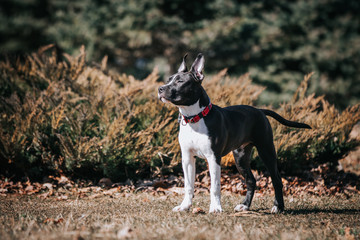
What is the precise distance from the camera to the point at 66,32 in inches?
597

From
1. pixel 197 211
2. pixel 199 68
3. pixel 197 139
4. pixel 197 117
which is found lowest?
pixel 197 211

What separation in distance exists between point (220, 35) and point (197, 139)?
36.0 ft

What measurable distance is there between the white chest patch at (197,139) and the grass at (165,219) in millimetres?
702

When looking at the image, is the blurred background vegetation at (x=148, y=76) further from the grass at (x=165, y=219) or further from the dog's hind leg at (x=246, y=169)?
the dog's hind leg at (x=246, y=169)

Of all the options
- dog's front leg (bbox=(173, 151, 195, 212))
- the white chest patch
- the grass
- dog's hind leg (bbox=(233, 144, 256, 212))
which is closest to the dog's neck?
the white chest patch

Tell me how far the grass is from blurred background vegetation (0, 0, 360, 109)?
26.5 ft

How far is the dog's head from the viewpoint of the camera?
3605 millimetres

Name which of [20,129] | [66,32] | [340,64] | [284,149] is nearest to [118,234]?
[20,129]

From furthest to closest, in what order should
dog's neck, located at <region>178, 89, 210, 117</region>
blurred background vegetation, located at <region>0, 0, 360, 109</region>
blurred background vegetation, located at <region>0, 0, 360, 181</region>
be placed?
blurred background vegetation, located at <region>0, 0, 360, 109</region> → blurred background vegetation, located at <region>0, 0, 360, 181</region> → dog's neck, located at <region>178, 89, 210, 117</region>

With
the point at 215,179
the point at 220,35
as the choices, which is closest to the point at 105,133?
the point at 215,179

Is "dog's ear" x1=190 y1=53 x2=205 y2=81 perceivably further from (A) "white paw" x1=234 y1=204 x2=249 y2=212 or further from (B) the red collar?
(A) "white paw" x1=234 y1=204 x2=249 y2=212

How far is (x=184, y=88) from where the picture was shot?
12.0 feet

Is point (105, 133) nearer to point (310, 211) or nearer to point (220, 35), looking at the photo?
point (310, 211)

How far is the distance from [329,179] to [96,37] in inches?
473
